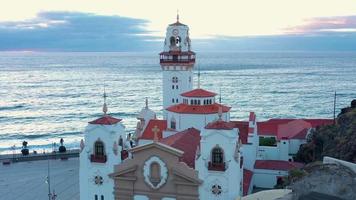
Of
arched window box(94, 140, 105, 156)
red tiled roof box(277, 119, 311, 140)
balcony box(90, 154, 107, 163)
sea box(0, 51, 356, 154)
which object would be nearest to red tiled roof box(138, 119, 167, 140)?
arched window box(94, 140, 105, 156)

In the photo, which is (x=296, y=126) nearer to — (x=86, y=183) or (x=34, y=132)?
(x=86, y=183)

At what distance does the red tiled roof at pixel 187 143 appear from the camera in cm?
3002

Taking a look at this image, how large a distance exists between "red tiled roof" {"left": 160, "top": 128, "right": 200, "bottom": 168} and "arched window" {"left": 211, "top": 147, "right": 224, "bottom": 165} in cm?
237

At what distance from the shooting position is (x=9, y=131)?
263 ft

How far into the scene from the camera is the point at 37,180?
42.6 meters

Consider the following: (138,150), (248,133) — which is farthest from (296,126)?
(138,150)

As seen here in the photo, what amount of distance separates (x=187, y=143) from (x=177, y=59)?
17890 mm

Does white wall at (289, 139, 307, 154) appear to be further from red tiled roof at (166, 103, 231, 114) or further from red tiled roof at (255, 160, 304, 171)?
red tiled roof at (166, 103, 231, 114)

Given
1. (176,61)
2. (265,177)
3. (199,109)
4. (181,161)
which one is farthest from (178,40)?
(181,161)

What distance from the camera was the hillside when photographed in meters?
33.2

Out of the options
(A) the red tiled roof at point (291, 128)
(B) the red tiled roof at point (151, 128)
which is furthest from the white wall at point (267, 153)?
(B) the red tiled roof at point (151, 128)

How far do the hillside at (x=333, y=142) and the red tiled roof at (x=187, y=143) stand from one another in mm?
11100

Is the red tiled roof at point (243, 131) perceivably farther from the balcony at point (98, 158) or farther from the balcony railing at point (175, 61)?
the balcony at point (98, 158)

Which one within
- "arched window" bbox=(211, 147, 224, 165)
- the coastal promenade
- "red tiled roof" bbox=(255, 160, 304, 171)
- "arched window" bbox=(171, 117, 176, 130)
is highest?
"arched window" bbox=(171, 117, 176, 130)
